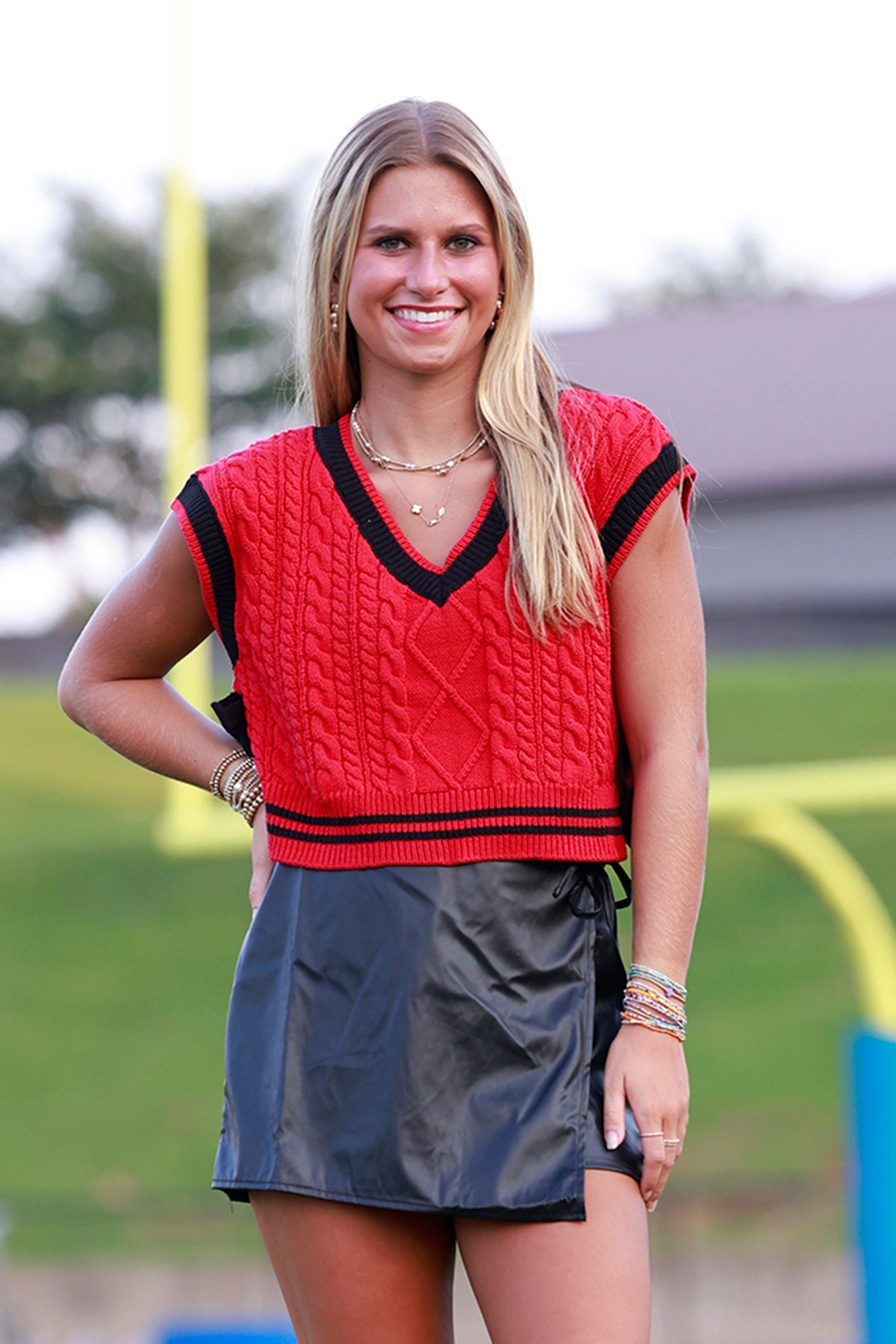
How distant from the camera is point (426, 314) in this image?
160 cm

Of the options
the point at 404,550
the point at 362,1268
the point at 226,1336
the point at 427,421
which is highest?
the point at 427,421

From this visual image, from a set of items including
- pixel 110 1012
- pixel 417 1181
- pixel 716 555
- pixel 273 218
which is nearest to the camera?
pixel 417 1181

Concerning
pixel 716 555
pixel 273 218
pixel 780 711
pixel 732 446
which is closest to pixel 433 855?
pixel 732 446

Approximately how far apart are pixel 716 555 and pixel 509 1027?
129 inches

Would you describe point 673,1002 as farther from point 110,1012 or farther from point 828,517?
point 110,1012

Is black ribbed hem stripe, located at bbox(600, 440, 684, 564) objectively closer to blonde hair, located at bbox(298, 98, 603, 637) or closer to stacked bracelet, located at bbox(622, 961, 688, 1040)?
blonde hair, located at bbox(298, 98, 603, 637)

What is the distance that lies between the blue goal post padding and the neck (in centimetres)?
262

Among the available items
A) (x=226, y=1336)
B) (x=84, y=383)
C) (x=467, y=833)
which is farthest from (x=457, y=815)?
(x=84, y=383)

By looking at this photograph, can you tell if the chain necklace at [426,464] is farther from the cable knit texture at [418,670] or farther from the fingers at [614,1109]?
the fingers at [614,1109]

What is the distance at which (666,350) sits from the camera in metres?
4.34

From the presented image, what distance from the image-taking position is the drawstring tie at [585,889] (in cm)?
153

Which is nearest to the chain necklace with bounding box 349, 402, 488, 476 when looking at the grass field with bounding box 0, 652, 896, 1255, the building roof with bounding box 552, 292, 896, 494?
the building roof with bounding box 552, 292, 896, 494

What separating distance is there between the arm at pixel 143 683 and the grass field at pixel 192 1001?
4.86m

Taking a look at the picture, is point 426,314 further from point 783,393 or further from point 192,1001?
point 192,1001
